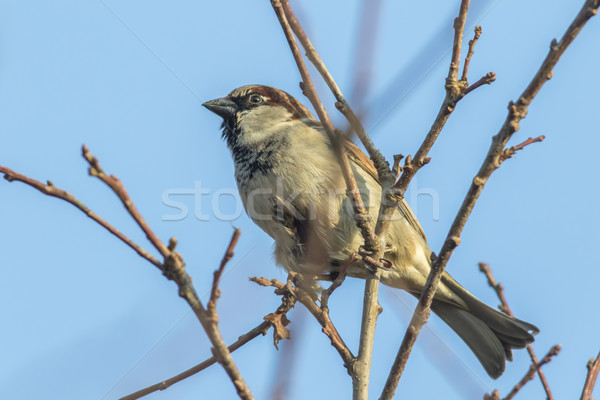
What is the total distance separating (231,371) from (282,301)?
983mm

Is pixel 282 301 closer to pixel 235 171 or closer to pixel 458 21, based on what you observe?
pixel 458 21

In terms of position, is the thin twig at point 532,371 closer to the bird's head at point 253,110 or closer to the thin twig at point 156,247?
the thin twig at point 156,247

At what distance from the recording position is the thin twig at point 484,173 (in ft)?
5.73

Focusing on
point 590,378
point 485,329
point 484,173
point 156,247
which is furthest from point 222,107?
point 156,247

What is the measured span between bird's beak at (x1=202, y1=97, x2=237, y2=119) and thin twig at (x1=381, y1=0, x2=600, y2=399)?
2.68m

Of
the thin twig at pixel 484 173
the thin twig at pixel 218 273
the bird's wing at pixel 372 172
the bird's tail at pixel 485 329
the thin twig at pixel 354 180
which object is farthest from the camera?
the bird's wing at pixel 372 172

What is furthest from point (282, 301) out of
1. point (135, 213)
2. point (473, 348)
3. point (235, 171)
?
point (473, 348)

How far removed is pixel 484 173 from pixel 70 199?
1.18 m

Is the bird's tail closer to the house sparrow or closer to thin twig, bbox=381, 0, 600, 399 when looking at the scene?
the house sparrow

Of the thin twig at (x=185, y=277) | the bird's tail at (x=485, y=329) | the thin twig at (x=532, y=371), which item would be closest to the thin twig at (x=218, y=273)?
the thin twig at (x=185, y=277)

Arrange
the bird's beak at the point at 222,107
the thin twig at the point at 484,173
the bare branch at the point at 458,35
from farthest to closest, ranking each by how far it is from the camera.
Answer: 1. the bird's beak at the point at 222,107
2. the bare branch at the point at 458,35
3. the thin twig at the point at 484,173

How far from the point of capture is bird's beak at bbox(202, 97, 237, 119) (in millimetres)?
4590

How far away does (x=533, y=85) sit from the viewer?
181 centimetres

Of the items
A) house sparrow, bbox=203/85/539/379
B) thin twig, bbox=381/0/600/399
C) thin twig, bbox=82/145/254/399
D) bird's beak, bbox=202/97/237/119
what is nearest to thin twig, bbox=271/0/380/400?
→ thin twig, bbox=381/0/600/399
